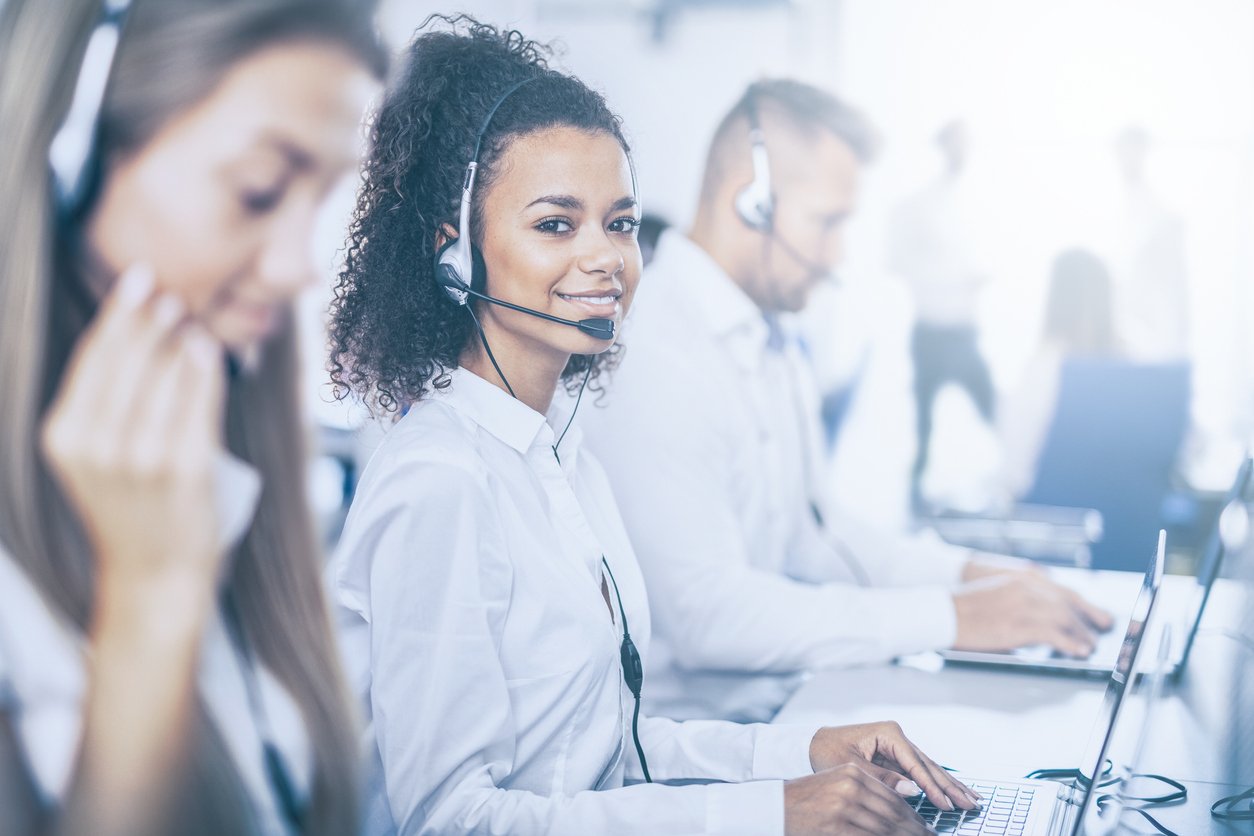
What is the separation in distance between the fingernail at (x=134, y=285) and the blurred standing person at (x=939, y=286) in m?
3.41

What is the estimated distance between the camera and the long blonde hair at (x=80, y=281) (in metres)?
0.80

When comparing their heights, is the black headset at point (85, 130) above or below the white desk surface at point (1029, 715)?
above

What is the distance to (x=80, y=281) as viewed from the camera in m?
0.83

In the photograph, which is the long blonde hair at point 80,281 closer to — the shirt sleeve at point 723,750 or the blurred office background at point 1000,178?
the shirt sleeve at point 723,750

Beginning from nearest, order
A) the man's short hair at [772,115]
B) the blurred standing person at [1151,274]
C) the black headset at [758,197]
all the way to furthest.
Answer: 1. the black headset at [758,197]
2. the man's short hair at [772,115]
3. the blurred standing person at [1151,274]

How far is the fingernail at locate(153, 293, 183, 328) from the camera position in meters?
0.85

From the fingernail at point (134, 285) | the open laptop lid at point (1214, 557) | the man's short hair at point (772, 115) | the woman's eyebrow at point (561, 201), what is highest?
the man's short hair at point (772, 115)

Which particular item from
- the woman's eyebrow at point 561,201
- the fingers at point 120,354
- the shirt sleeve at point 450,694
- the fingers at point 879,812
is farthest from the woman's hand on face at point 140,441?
the fingers at point 879,812

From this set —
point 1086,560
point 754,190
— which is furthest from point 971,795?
point 1086,560

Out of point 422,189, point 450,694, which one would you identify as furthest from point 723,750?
point 422,189

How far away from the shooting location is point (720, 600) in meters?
1.66

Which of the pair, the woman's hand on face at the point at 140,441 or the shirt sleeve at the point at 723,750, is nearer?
the woman's hand on face at the point at 140,441

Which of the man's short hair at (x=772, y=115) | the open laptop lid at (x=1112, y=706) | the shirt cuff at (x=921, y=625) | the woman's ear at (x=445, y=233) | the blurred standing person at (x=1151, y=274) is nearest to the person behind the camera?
the open laptop lid at (x=1112, y=706)

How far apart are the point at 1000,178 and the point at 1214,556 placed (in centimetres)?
266
